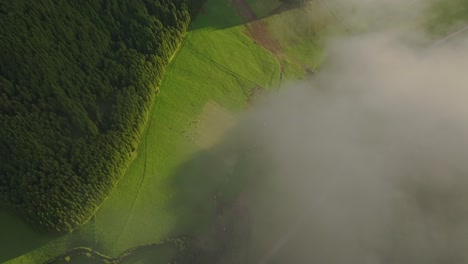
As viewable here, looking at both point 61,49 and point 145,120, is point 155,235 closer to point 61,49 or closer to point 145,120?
point 145,120

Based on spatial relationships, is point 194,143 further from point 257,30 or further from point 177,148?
point 257,30

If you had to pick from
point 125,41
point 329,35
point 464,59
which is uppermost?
point 464,59

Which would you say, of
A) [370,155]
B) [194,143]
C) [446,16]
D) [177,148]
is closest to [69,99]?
[177,148]

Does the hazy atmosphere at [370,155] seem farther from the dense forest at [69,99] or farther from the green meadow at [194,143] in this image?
the dense forest at [69,99]

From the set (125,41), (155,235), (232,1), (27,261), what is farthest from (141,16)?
(27,261)

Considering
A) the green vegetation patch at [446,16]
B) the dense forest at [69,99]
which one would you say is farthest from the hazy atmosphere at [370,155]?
the dense forest at [69,99]

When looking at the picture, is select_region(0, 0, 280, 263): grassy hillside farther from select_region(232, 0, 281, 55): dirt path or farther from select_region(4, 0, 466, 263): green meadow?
select_region(232, 0, 281, 55): dirt path
